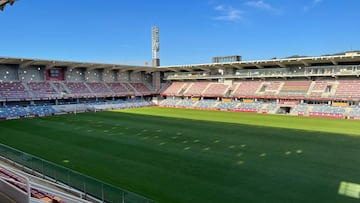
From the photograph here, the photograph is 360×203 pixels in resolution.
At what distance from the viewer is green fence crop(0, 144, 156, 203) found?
8.80 m

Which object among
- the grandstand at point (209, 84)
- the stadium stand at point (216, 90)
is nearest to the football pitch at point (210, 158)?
the grandstand at point (209, 84)

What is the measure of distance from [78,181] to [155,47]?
53.8 metres

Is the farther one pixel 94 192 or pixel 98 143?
pixel 98 143

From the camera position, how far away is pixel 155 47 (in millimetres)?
61812

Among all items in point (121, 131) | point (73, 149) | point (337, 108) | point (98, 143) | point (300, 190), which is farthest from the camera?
point (337, 108)

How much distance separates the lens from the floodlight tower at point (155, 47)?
200 ft

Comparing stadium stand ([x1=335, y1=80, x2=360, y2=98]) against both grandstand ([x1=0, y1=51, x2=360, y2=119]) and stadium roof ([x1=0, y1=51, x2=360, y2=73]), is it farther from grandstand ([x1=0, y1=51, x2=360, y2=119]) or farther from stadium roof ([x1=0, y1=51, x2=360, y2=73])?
stadium roof ([x1=0, y1=51, x2=360, y2=73])

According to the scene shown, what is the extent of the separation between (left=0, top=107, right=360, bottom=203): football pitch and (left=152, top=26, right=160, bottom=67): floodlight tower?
36040mm

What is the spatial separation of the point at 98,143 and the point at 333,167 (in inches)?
614

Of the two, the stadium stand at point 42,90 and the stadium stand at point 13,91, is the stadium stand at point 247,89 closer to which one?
the stadium stand at point 42,90

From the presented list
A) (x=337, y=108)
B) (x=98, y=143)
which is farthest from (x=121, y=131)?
(x=337, y=108)

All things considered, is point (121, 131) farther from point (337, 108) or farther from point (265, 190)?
point (337, 108)

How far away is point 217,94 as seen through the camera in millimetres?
49312

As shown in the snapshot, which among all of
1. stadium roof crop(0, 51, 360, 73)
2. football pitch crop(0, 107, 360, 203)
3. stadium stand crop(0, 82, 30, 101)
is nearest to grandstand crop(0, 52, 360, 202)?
stadium roof crop(0, 51, 360, 73)
